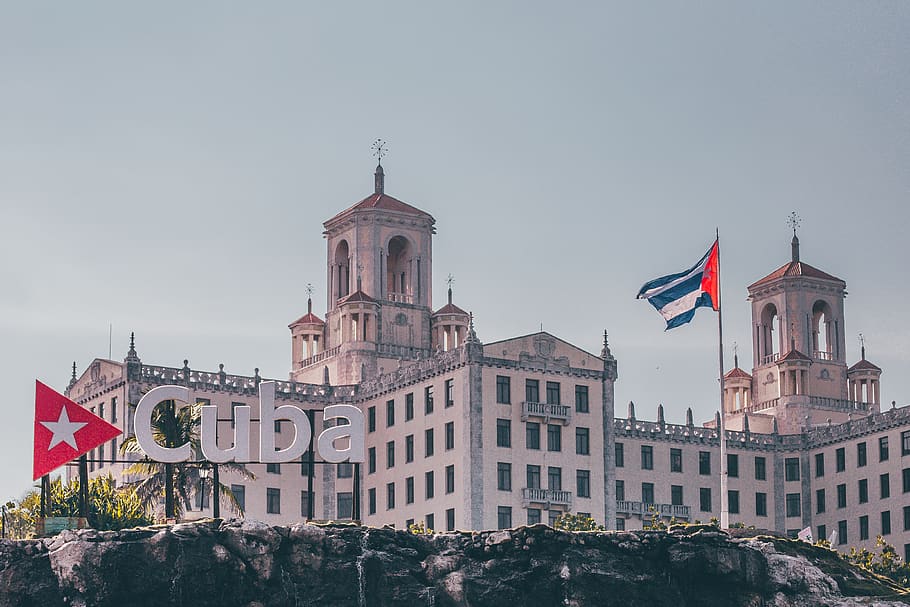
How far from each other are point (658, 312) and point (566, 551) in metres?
16.3

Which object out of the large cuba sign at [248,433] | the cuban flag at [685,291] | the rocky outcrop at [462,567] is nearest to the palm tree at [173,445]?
the large cuba sign at [248,433]

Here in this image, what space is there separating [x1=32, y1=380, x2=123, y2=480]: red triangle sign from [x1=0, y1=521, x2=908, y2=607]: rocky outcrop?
8.50 meters

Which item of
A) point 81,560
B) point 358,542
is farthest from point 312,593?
point 81,560

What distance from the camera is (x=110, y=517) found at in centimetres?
18600

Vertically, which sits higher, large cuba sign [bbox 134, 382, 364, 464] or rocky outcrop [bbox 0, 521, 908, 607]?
large cuba sign [bbox 134, 382, 364, 464]

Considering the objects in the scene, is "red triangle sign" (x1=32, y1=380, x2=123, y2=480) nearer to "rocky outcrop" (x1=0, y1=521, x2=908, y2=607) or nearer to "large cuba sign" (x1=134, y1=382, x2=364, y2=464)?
"large cuba sign" (x1=134, y1=382, x2=364, y2=464)

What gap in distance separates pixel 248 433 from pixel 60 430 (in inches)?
472

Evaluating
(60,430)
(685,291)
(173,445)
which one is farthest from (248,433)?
(685,291)

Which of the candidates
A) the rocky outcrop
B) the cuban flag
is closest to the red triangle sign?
the rocky outcrop

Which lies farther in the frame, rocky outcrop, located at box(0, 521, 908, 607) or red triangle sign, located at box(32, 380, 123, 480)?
red triangle sign, located at box(32, 380, 123, 480)

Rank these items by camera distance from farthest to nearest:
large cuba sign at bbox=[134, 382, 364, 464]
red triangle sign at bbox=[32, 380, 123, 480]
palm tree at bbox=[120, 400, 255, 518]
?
1. palm tree at bbox=[120, 400, 255, 518]
2. large cuba sign at bbox=[134, 382, 364, 464]
3. red triangle sign at bbox=[32, 380, 123, 480]

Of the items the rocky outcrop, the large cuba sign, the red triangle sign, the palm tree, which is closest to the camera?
A: the rocky outcrop

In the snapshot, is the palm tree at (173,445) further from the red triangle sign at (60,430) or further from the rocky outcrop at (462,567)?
the rocky outcrop at (462,567)

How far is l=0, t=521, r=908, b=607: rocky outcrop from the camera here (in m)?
162
